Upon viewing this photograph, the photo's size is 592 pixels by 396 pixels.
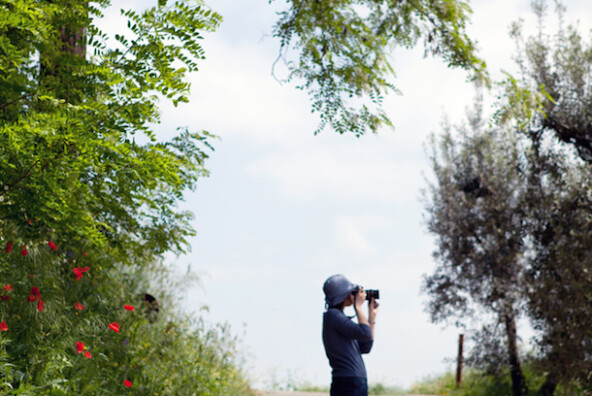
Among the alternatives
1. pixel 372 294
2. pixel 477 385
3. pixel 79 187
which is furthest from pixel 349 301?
pixel 477 385

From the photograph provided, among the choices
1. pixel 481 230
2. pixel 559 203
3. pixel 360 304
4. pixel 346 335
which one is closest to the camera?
pixel 346 335

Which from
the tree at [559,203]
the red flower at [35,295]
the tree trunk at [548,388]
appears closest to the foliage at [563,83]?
the tree at [559,203]

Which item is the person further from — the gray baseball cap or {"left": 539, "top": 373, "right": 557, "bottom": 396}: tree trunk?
{"left": 539, "top": 373, "right": 557, "bottom": 396}: tree trunk

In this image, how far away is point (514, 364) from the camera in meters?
13.9

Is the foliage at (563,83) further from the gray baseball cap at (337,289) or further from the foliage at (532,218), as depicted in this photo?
the gray baseball cap at (337,289)

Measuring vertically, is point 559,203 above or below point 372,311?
above

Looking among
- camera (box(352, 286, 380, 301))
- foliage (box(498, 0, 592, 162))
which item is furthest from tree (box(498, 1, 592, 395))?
camera (box(352, 286, 380, 301))

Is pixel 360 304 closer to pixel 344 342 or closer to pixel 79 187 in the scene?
pixel 344 342

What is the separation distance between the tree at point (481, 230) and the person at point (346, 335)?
938cm

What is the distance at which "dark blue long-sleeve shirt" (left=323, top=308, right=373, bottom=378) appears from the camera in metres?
4.83

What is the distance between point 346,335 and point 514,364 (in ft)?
34.1

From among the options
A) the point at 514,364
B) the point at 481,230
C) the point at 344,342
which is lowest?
the point at 344,342

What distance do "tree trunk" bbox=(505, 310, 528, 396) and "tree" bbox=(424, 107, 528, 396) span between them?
19mm

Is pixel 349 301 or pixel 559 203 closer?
pixel 349 301
